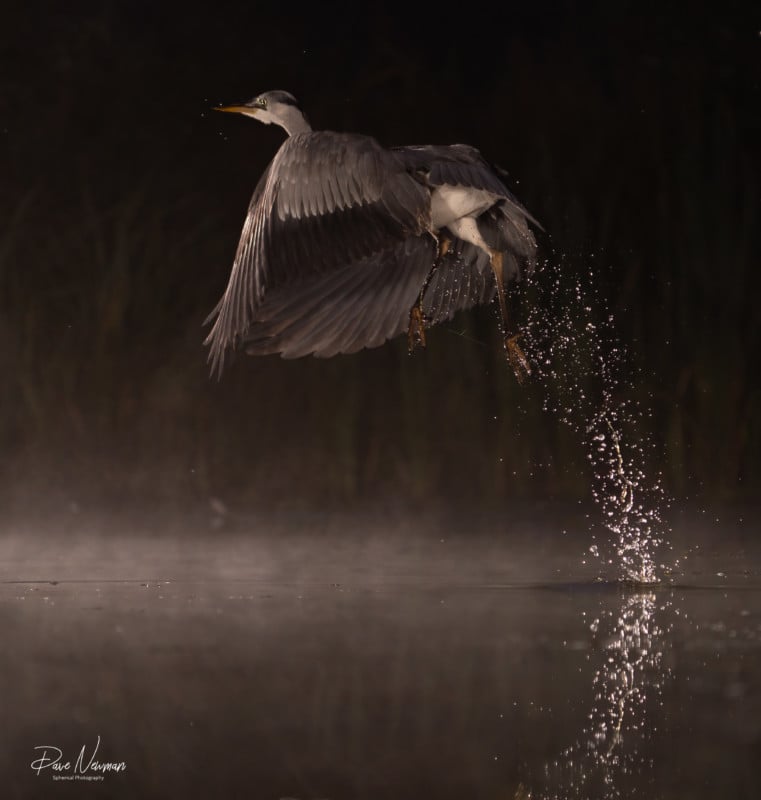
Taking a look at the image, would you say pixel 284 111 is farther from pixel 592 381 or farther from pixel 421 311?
pixel 592 381

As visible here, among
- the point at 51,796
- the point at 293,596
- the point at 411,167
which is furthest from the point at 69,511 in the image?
the point at 51,796

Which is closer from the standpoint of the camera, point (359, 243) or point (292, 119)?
point (359, 243)

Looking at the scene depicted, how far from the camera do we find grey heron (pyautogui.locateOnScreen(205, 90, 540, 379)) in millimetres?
2240

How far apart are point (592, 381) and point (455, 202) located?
3.39ft

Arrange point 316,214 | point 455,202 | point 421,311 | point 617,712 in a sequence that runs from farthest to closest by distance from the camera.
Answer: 1. point 421,311
2. point 455,202
3. point 316,214
4. point 617,712

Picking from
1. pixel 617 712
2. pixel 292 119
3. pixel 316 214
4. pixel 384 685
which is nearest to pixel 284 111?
pixel 292 119

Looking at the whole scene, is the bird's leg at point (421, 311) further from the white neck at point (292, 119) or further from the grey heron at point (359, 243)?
the white neck at point (292, 119)

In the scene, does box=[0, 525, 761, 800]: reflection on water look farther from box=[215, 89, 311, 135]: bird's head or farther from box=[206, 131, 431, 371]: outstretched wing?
box=[215, 89, 311, 135]: bird's head

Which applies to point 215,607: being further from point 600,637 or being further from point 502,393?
point 502,393

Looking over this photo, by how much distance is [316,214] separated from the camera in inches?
88.5

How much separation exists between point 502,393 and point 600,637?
117 centimetres

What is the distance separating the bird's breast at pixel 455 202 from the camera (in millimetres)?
2383

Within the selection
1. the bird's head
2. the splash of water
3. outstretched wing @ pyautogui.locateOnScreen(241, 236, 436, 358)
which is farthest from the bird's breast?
the splash of water

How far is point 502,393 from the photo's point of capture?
10.9 feet
